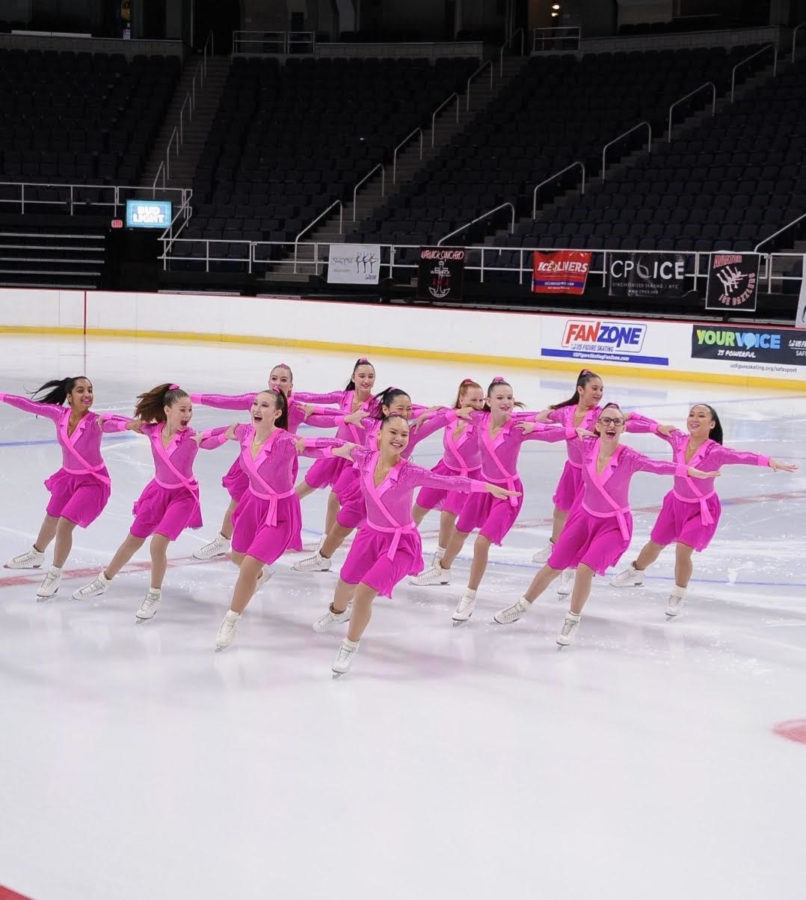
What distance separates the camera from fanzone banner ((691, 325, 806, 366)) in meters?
19.4

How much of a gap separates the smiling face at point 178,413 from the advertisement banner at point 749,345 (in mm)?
14005

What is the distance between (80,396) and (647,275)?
1607cm

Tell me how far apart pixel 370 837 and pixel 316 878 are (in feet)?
1.18

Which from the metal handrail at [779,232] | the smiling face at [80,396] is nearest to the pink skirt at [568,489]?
the smiling face at [80,396]

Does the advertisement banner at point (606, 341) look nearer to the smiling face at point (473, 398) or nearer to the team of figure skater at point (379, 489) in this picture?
the team of figure skater at point (379, 489)

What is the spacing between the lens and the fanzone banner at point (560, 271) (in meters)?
23.1

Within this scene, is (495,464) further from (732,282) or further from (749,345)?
(732,282)

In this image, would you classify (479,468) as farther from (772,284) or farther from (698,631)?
(772,284)

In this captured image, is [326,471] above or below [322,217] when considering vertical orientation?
below

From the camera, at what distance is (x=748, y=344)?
19.7m

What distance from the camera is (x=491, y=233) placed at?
87.7ft

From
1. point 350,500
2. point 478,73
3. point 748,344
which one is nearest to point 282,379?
point 350,500

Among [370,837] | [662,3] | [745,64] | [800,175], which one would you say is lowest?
[370,837]

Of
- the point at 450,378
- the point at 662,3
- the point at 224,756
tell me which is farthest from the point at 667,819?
the point at 662,3
